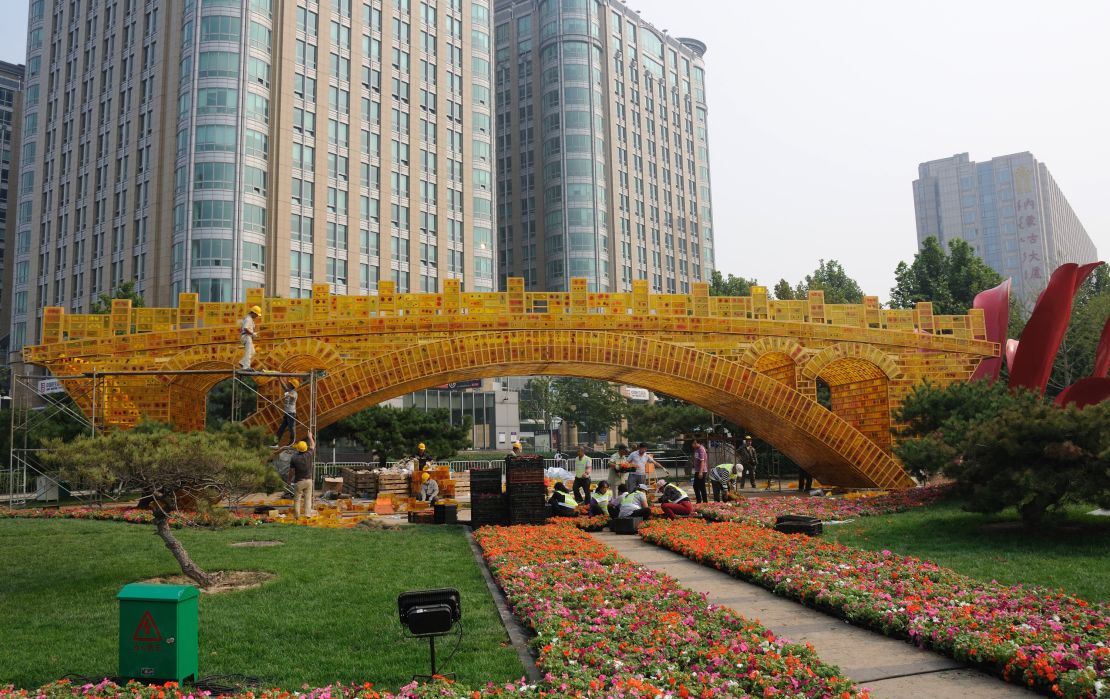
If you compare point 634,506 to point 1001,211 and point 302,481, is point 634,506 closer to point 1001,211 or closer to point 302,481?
point 302,481

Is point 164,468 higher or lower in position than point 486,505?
higher

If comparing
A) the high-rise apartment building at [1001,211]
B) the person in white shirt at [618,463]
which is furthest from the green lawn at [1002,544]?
the high-rise apartment building at [1001,211]

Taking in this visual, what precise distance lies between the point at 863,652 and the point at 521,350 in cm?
1336

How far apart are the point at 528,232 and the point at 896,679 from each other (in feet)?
237

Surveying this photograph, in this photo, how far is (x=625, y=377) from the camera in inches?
823

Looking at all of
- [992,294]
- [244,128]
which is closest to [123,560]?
[992,294]

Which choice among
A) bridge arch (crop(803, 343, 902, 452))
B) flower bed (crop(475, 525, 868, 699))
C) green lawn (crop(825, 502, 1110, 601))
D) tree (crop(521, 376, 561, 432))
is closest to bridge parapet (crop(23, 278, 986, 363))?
bridge arch (crop(803, 343, 902, 452))

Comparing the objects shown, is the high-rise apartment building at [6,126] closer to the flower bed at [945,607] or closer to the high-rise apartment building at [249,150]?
the high-rise apartment building at [249,150]

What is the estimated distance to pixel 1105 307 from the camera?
115ft

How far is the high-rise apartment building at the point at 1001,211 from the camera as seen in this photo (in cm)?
10075

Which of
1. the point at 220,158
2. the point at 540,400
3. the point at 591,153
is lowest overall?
the point at 540,400

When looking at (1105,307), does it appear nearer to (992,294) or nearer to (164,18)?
(992,294)

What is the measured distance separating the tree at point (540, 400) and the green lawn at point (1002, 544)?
4122 centimetres

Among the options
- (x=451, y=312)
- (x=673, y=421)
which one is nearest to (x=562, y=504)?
(x=451, y=312)
